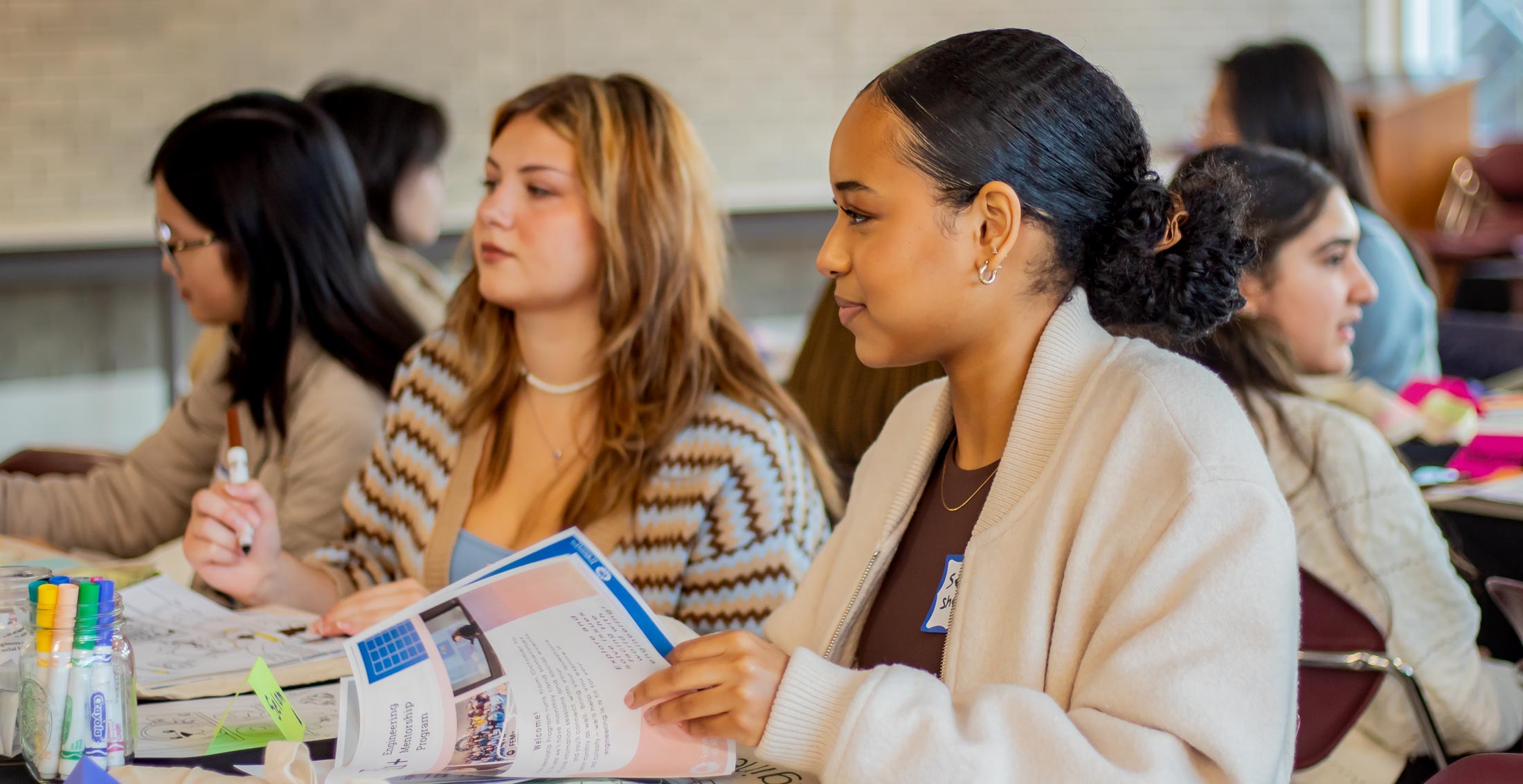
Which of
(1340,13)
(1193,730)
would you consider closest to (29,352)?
(1193,730)

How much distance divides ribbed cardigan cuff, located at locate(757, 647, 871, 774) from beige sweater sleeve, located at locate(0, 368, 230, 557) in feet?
5.41

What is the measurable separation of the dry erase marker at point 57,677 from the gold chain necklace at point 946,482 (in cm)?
73

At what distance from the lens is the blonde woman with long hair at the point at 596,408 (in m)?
1.80

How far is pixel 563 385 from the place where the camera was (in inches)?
77.0

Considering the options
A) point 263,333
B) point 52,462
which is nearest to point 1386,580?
point 263,333

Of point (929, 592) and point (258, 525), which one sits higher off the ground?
point (929, 592)

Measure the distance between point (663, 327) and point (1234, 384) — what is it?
2.54ft

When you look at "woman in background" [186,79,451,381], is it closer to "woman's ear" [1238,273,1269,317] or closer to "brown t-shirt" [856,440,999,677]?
"woman's ear" [1238,273,1269,317]

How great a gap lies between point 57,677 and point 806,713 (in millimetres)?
581

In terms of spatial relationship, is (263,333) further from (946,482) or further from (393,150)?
(946,482)

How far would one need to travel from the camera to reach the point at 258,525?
5.45ft

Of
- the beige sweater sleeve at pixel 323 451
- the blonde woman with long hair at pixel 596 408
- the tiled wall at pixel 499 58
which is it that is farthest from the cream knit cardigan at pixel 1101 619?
the tiled wall at pixel 499 58

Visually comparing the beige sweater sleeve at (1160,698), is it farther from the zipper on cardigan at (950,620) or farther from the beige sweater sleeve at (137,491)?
the beige sweater sleeve at (137,491)

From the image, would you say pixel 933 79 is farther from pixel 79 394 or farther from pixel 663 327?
pixel 79 394
